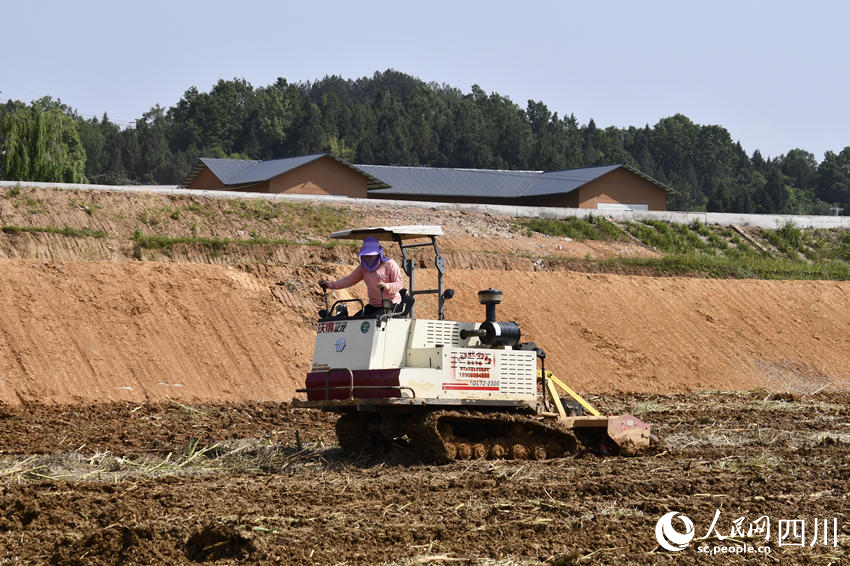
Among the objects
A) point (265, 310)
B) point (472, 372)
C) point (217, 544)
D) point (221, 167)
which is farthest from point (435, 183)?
point (217, 544)

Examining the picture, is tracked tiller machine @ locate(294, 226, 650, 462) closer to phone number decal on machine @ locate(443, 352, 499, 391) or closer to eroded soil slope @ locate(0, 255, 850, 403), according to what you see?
phone number decal on machine @ locate(443, 352, 499, 391)

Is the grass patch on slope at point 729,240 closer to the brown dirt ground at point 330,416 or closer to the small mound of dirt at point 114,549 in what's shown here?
the brown dirt ground at point 330,416

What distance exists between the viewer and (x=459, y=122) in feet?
343

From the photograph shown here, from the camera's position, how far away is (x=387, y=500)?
10.6 m

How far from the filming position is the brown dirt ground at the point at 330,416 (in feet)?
29.5

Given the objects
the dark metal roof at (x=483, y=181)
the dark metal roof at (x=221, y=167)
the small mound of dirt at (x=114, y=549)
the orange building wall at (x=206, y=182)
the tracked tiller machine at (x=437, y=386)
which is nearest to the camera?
the small mound of dirt at (x=114, y=549)

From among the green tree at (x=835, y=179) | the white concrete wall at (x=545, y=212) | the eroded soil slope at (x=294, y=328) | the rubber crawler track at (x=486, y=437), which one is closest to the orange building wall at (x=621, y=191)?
the white concrete wall at (x=545, y=212)

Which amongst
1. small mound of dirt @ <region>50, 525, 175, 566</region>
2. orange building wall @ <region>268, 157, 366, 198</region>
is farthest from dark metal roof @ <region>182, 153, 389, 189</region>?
small mound of dirt @ <region>50, 525, 175, 566</region>

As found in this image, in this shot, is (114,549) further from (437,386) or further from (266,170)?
(266,170)

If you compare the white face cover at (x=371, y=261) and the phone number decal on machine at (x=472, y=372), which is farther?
the white face cover at (x=371, y=261)

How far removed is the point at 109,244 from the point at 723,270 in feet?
63.1

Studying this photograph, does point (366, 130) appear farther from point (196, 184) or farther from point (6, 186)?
point (6, 186)

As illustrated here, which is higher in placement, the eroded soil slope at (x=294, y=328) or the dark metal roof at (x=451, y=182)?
the dark metal roof at (x=451, y=182)

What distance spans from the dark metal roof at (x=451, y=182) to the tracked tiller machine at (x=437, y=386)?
41817 mm
